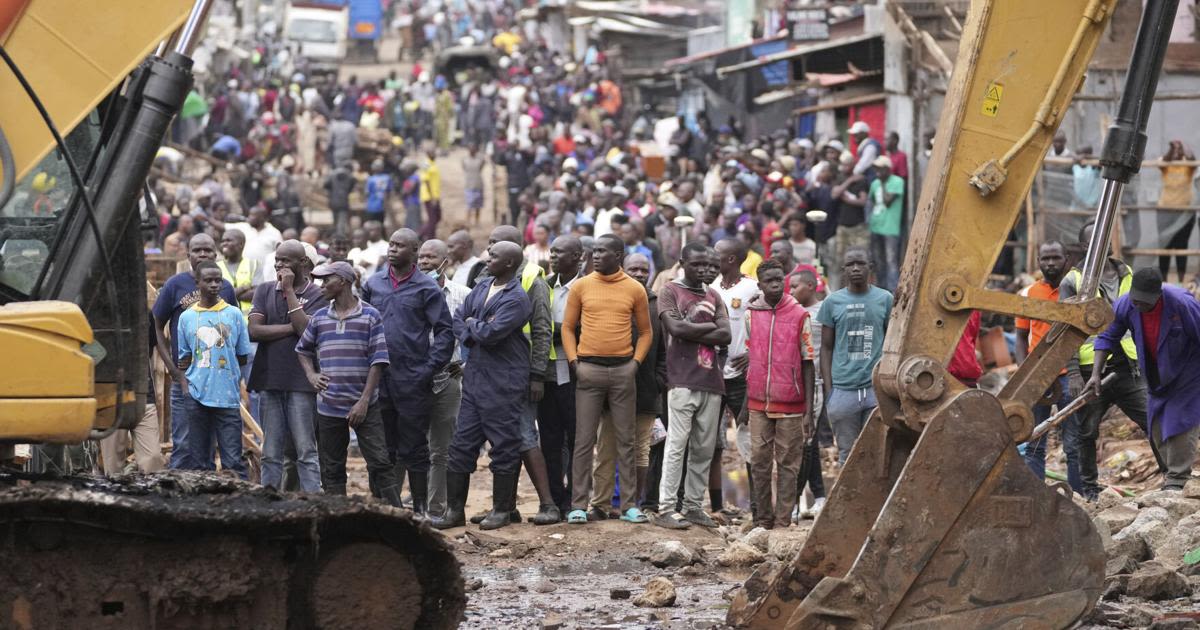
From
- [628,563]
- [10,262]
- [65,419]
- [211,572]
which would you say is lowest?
[628,563]

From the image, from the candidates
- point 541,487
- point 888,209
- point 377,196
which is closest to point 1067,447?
point 541,487

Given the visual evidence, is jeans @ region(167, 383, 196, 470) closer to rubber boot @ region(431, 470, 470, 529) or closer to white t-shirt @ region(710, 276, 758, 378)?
rubber boot @ region(431, 470, 470, 529)

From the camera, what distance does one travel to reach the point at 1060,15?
25.2ft

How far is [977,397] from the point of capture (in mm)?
7598

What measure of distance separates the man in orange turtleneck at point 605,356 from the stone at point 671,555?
1.49m

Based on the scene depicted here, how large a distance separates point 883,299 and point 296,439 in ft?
14.0

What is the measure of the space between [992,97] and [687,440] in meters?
5.53

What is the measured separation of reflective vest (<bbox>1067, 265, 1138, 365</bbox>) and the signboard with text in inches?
772

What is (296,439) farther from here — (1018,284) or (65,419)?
(1018,284)

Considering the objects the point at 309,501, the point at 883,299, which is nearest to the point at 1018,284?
the point at 883,299

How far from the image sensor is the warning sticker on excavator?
772 cm

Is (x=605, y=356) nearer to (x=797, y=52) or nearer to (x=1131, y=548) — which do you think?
(x=1131, y=548)

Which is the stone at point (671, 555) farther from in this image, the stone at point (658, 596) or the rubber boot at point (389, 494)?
the rubber boot at point (389, 494)

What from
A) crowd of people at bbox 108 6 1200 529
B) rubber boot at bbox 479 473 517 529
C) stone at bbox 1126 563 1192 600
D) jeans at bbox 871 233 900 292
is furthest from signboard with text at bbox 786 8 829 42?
stone at bbox 1126 563 1192 600
